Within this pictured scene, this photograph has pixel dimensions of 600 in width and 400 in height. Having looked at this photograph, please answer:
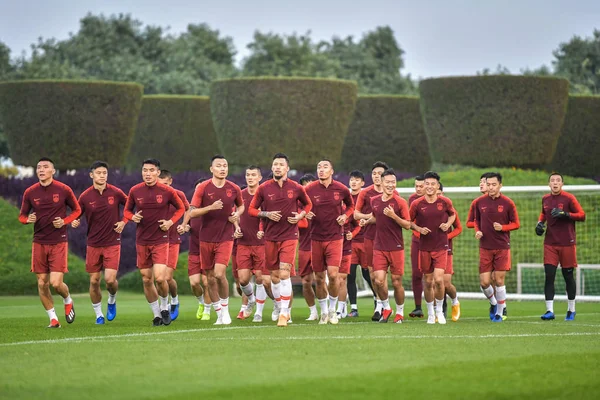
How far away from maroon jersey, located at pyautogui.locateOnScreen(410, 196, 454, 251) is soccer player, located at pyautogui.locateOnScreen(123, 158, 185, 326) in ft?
12.3

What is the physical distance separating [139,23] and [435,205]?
152 ft

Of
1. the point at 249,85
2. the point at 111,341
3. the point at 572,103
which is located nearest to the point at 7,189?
the point at 249,85

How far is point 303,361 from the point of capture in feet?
39.7

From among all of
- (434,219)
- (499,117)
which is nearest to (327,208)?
(434,219)

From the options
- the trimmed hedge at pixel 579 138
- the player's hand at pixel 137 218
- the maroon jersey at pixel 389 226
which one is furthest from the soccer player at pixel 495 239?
the trimmed hedge at pixel 579 138

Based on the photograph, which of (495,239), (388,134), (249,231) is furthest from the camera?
(388,134)

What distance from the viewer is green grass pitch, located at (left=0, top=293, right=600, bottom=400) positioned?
10.3m

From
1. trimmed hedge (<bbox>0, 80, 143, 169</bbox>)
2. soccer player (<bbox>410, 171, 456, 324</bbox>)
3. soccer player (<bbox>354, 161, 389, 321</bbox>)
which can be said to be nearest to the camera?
soccer player (<bbox>410, 171, 456, 324</bbox>)

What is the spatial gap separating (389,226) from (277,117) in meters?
19.8

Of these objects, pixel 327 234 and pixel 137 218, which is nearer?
pixel 137 218

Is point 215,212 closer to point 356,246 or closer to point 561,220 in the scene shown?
point 356,246

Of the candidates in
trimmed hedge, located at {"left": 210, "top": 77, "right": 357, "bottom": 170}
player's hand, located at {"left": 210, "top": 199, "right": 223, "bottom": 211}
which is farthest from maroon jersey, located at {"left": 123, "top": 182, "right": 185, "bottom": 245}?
trimmed hedge, located at {"left": 210, "top": 77, "right": 357, "bottom": 170}

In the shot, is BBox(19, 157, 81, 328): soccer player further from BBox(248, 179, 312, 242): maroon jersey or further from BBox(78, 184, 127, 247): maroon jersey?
BBox(248, 179, 312, 242): maroon jersey

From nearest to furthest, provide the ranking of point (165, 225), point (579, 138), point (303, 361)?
1. point (303, 361)
2. point (165, 225)
3. point (579, 138)
